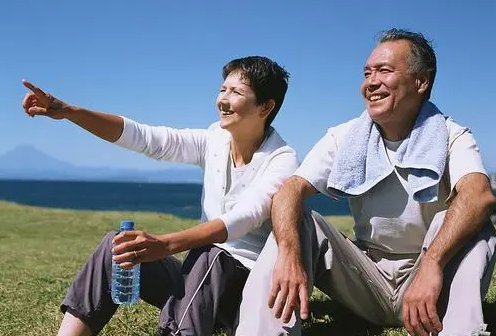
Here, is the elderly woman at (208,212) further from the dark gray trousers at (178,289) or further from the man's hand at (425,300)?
the man's hand at (425,300)

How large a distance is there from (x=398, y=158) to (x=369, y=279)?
0.80 meters

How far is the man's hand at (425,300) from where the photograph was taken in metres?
3.88

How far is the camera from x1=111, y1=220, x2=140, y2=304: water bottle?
4.53 m

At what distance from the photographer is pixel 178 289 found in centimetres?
466

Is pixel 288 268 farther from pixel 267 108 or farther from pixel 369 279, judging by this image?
pixel 267 108

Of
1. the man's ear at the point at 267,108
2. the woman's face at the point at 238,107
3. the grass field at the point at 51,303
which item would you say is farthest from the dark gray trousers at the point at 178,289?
the man's ear at the point at 267,108

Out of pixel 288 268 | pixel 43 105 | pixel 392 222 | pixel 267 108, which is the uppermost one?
pixel 267 108

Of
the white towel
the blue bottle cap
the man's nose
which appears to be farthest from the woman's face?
the blue bottle cap

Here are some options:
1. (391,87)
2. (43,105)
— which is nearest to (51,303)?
(43,105)

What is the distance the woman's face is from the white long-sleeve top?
0.20 meters

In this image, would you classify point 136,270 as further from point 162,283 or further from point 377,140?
point 377,140

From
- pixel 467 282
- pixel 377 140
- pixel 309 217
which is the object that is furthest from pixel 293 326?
pixel 377 140

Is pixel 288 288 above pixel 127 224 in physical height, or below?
below

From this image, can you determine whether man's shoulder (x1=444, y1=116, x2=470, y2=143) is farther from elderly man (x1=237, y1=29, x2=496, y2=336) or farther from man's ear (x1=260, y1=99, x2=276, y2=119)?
man's ear (x1=260, y1=99, x2=276, y2=119)
